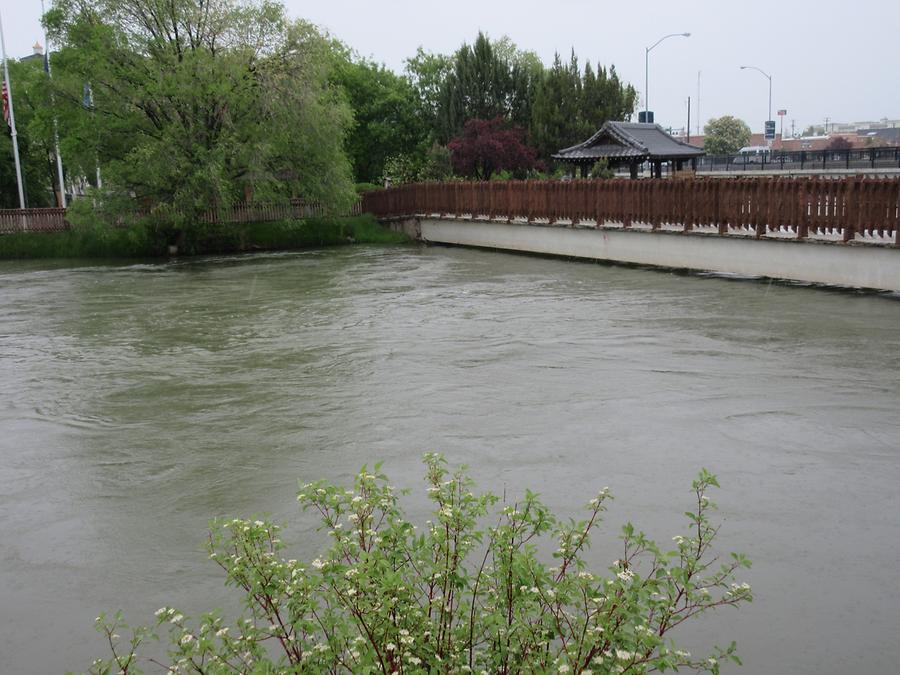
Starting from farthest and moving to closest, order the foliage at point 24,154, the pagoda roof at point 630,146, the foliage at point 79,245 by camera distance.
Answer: the foliage at point 24,154 < the pagoda roof at point 630,146 < the foliage at point 79,245

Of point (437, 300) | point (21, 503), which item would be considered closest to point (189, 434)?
point (21, 503)

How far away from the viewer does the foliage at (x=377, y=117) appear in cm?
4950

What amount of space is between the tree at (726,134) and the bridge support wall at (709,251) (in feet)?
260

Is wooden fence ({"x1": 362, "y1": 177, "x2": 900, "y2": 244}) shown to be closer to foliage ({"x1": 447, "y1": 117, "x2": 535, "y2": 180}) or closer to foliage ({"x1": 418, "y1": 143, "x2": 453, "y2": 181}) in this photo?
foliage ({"x1": 418, "y1": 143, "x2": 453, "y2": 181})

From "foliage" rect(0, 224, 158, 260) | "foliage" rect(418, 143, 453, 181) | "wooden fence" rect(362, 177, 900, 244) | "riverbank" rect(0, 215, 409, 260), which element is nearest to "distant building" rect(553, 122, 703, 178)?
"wooden fence" rect(362, 177, 900, 244)

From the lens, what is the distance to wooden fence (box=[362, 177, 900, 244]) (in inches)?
714

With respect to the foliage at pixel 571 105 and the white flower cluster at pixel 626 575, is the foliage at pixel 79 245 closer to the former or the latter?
the foliage at pixel 571 105

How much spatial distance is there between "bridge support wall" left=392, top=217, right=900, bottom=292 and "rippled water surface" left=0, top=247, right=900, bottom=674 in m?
0.98

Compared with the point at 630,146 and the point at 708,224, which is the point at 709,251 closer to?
the point at 708,224

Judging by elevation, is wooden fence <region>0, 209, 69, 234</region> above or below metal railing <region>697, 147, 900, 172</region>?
below

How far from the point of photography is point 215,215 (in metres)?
34.6

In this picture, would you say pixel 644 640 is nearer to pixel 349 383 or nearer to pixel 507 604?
pixel 507 604

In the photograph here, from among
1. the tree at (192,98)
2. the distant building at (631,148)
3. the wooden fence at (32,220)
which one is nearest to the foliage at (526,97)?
the distant building at (631,148)

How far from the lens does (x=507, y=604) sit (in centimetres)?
384
